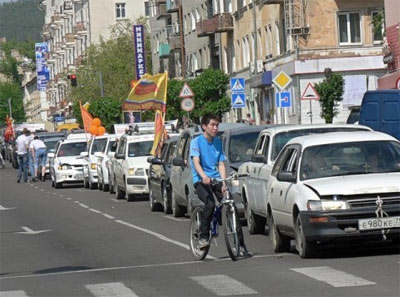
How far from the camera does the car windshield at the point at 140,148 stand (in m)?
33.6

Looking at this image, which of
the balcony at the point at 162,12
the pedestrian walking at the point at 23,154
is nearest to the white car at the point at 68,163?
the pedestrian walking at the point at 23,154

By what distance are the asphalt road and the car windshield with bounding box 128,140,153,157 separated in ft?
27.7

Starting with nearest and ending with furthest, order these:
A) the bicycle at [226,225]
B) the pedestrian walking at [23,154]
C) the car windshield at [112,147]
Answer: the bicycle at [226,225] → the car windshield at [112,147] → the pedestrian walking at [23,154]

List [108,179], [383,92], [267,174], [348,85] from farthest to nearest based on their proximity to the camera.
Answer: [348,85] → [108,179] → [383,92] → [267,174]

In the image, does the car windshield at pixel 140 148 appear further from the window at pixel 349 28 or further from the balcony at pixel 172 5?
the balcony at pixel 172 5

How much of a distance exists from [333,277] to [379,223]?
6.06 ft

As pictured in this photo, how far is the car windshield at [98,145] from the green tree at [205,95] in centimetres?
2306

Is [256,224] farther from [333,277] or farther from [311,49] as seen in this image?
[311,49]

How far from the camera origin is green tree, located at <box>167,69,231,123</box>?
67.2 meters

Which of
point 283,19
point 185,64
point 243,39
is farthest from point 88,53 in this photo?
point 283,19

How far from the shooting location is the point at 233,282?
1327 cm

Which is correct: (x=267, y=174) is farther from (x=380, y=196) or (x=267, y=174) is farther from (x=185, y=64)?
(x=185, y=64)

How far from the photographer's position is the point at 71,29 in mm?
143375

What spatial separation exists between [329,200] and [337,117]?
41.4 metres
